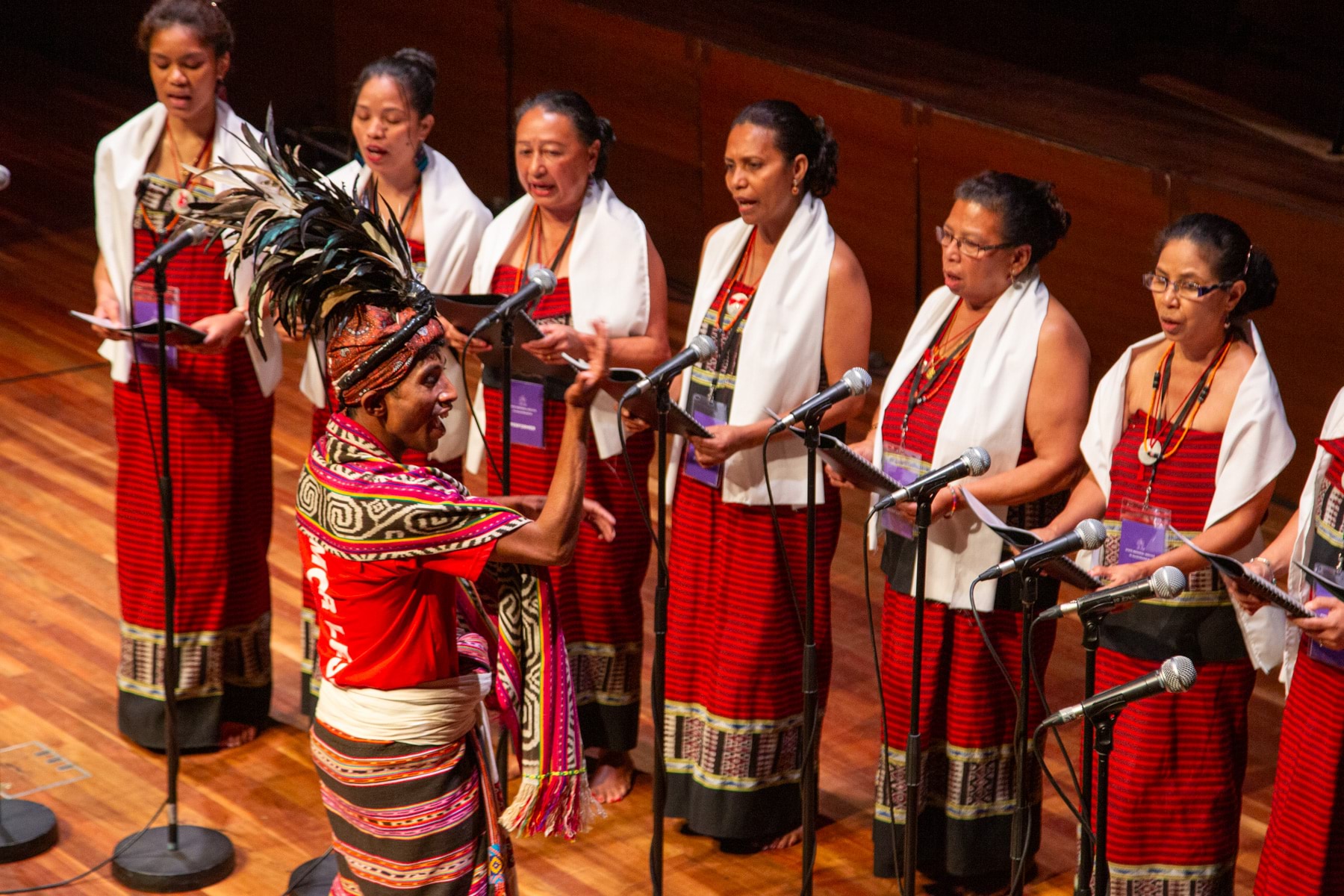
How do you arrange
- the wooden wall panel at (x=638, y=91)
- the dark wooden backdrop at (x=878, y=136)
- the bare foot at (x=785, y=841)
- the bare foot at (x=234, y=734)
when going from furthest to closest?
1. the wooden wall panel at (x=638, y=91)
2. the dark wooden backdrop at (x=878, y=136)
3. the bare foot at (x=234, y=734)
4. the bare foot at (x=785, y=841)

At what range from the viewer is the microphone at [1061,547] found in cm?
269

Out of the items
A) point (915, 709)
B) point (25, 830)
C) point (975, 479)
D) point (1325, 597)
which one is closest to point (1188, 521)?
point (1325, 597)

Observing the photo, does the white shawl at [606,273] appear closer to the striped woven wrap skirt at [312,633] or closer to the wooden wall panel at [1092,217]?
the striped woven wrap skirt at [312,633]

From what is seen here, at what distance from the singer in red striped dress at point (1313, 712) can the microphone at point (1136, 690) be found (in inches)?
27.9

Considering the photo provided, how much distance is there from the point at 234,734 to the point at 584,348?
5.15ft

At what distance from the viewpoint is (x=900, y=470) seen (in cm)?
388

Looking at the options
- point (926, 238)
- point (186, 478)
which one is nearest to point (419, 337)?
point (186, 478)

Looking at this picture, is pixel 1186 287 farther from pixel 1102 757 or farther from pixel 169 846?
pixel 169 846

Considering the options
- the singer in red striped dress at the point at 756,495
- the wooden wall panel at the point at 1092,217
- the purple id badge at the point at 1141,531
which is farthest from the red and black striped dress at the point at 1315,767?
the wooden wall panel at the point at 1092,217

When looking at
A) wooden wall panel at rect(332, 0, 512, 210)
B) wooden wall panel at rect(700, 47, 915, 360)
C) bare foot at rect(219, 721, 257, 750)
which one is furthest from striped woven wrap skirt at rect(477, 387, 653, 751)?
wooden wall panel at rect(332, 0, 512, 210)

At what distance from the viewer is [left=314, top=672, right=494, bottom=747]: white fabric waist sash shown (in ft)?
9.64

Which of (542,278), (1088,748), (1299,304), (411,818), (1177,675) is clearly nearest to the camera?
(1177,675)

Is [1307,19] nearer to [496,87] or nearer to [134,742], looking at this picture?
[496,87]

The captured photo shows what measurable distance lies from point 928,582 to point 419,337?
1.47m
